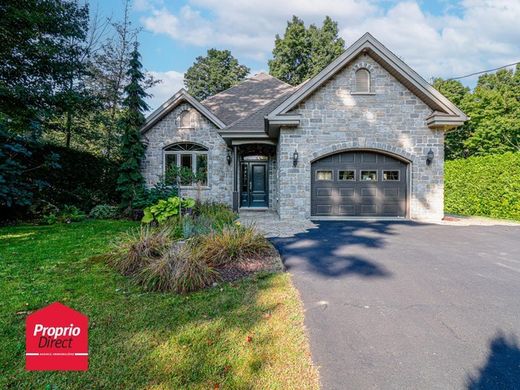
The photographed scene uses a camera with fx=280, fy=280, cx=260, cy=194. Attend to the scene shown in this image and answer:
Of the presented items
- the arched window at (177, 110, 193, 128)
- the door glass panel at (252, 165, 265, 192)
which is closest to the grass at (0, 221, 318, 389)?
the arched window at (177, 110, 193, 128)

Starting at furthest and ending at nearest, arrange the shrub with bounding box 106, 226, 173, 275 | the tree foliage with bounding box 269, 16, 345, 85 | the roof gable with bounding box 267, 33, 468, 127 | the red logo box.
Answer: the tree foliage with bounding box 269, 16, 345, 85
the roof gable with bounding box 267, 33, 468, 127
the shrub with bounding box 106, 226, 173, 275
the red logo box

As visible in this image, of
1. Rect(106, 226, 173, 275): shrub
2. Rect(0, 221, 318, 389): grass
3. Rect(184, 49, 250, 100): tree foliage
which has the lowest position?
Rect(0, 221, 318, 389): grass

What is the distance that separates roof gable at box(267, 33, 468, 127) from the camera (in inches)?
372

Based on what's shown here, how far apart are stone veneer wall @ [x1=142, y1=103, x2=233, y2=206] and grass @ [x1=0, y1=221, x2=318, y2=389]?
8.51 meters

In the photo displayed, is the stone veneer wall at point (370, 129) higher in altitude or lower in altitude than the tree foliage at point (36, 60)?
lower

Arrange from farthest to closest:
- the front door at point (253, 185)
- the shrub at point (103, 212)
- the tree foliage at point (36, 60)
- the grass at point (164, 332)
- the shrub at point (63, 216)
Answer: the front door at point (253, 185)
the shrub at point (103, 212)
the tree foliage at point (36, 60)
the shrub at point (63, 216)
the grass at point (164, 332)

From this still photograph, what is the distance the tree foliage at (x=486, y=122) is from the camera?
904 inches

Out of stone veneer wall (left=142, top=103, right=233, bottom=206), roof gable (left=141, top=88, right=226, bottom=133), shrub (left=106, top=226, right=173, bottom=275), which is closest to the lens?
shrub (left=106, top=226, right=173, bottom=275)

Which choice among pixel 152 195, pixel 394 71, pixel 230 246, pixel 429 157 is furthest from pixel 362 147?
pixel 152 195

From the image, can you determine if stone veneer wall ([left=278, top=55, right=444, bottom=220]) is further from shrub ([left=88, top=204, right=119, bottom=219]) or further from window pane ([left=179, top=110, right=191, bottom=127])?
shrub ([left=88, top=204, right=119, bottom=219])

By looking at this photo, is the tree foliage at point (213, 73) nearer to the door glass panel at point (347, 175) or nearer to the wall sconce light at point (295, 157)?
the wall sconce light at point (295, 157)

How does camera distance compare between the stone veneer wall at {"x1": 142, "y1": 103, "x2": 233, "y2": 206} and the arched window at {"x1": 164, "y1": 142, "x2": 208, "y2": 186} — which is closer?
the stone veneer wall at {"x1": 142, "y1": 103, "x2": 233, "y2": 206}

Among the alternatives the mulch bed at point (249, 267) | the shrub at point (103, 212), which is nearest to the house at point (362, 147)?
the mulch bed at point (249, 267)

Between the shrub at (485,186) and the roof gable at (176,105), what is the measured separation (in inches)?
425
